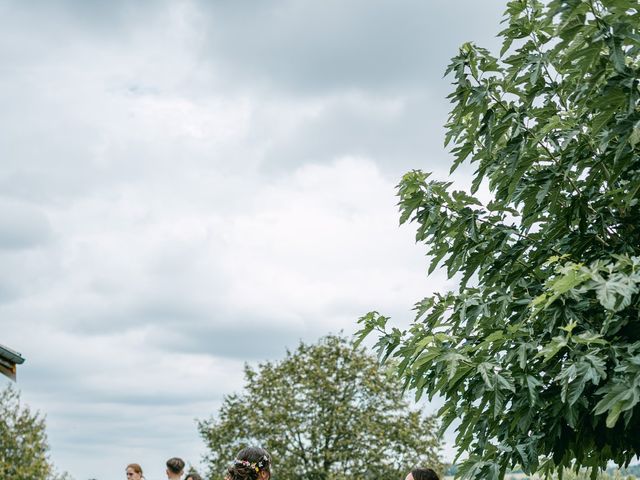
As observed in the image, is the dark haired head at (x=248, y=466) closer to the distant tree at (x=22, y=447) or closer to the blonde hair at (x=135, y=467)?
the blonde hair at (x=135, y=467)

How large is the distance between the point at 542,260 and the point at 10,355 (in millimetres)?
9625

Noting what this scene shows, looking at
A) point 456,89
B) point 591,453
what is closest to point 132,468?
point 591,453

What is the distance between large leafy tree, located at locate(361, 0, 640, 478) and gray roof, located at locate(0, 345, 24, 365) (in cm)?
779

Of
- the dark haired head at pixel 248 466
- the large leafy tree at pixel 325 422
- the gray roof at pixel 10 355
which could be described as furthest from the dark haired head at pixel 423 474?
the large leafy tree at pixel 325 422

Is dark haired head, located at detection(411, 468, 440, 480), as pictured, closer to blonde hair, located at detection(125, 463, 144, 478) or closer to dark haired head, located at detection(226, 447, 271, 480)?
dark haired head, located at detection(226, 447, 271, 480)

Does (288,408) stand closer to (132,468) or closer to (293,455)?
(293,455)

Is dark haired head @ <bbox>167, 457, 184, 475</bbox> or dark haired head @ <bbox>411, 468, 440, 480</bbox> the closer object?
dark haired head @ <bbox>411, 468, 440, 480</bbox>

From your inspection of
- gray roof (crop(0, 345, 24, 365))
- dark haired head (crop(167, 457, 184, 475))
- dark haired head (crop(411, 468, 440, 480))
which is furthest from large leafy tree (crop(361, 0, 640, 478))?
gray roof (crop(0, 345, 24, 365))

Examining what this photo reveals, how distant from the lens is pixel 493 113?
813 centimetres

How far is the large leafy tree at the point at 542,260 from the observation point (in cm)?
677

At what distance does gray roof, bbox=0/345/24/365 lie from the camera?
13641 millimetres

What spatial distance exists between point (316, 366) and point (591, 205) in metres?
33.7

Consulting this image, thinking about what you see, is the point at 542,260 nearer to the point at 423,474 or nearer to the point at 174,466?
the point at 423,474

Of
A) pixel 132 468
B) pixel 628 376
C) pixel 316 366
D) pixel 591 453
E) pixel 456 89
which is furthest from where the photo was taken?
pixel 316 366
